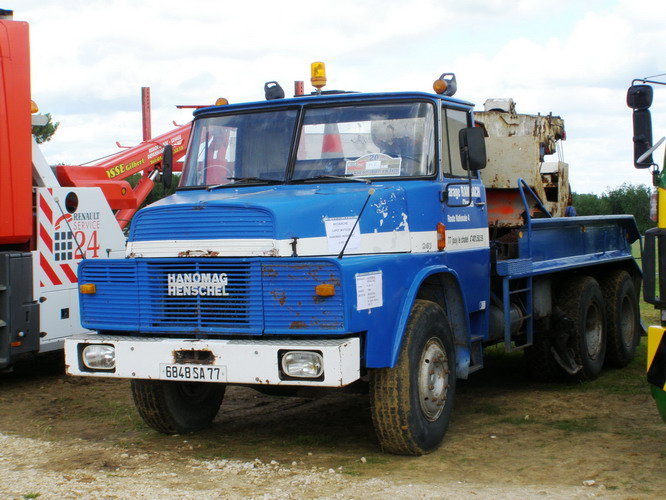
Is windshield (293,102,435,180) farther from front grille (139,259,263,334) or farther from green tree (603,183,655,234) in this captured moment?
green tree (603,183,655,234)

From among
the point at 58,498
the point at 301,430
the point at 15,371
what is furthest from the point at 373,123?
the point at 15,371

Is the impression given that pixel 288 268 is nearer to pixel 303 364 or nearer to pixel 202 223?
pixel 303 364

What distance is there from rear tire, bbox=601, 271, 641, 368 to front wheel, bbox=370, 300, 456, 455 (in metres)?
3.98

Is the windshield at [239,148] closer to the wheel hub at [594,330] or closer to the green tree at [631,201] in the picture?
the wheel hub at [594,330]

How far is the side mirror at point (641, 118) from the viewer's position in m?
6.28

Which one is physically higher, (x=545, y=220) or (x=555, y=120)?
(x=555, y=120)

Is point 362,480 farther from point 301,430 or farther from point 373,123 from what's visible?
point 373,123

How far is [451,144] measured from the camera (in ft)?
23.6

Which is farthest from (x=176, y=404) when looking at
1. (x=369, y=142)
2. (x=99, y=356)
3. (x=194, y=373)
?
(x=369, y=142)

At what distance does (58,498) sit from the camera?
216 inches

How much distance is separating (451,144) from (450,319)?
4.46ft

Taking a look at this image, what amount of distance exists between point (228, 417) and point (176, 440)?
0.95m

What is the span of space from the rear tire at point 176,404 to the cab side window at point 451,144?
2517 millimetres

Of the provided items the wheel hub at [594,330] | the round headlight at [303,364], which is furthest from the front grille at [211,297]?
the wheel hub at [594,330]
